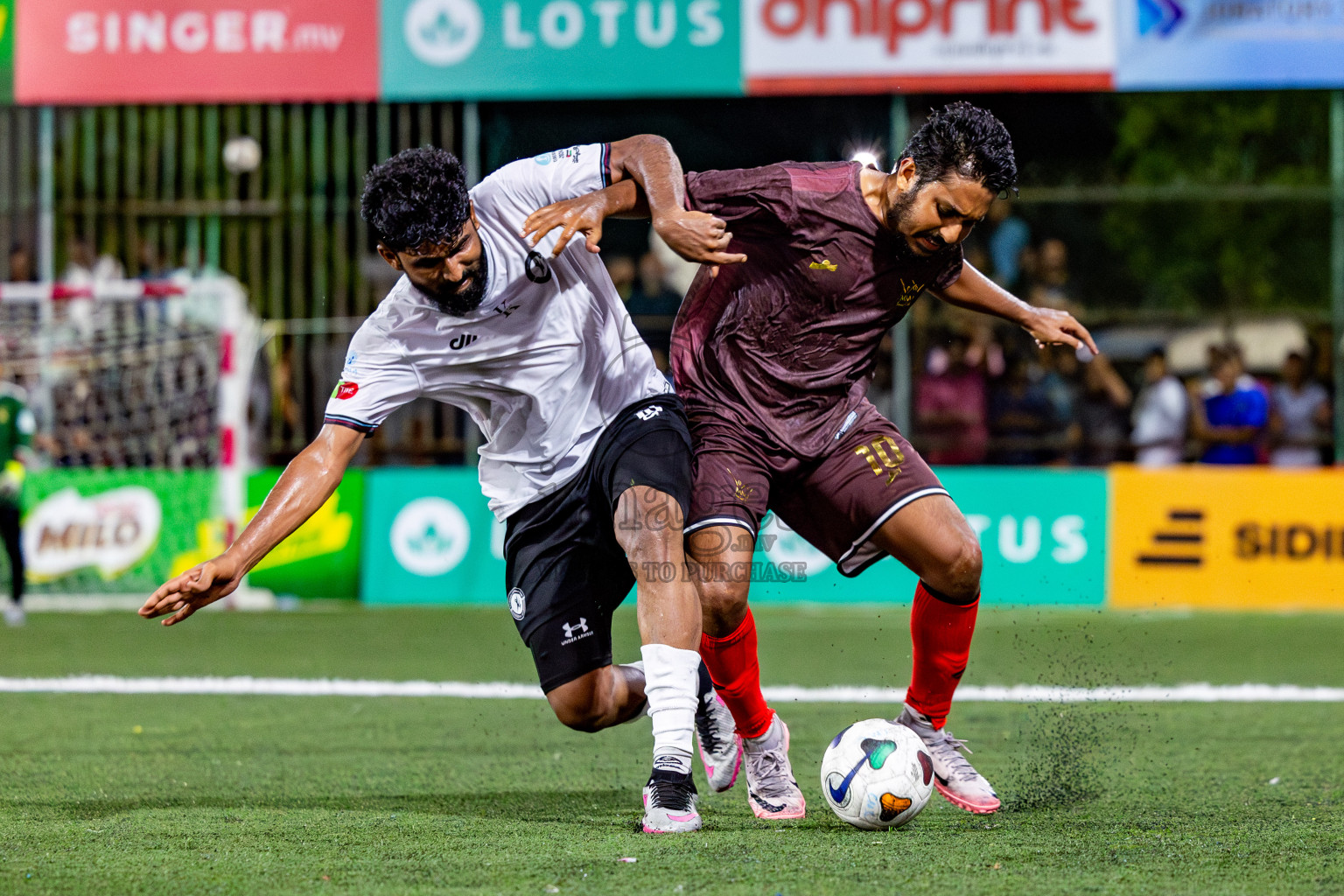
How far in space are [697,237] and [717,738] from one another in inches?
64.3

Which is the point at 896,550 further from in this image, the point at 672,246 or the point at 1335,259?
the point at 1335,259

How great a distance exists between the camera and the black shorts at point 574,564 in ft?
16.4

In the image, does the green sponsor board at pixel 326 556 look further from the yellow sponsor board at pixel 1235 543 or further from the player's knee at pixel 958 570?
the player's knee at pixel 958 570

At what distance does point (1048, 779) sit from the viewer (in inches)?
212

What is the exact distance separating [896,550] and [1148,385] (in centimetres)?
870

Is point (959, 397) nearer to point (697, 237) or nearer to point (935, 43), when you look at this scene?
point (935, 43)

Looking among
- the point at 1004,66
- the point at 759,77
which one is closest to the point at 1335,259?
the point at 1004,66

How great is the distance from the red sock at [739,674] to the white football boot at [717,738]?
0.06 metres

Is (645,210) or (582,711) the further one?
(582,711)

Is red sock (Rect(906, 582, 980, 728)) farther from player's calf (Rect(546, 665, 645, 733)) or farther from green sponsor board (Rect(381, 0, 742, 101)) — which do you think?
green sponsor board (Rect(381, 0, 742, 101))

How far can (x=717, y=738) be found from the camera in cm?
513

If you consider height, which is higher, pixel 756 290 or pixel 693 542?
pixel 756 290

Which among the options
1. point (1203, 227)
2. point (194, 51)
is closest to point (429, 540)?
point (194, 51)

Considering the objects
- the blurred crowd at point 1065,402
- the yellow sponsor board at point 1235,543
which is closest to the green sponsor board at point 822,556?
the yellow sponsor board at point 1235,543
